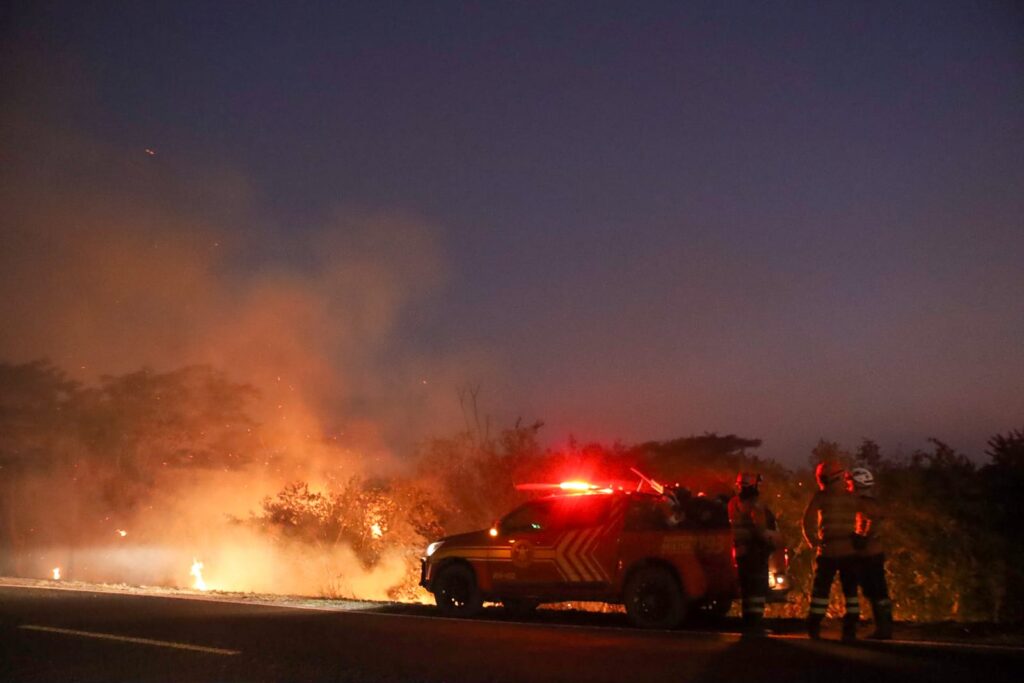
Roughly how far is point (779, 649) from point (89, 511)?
42.1 meters

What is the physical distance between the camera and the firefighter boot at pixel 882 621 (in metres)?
10.2

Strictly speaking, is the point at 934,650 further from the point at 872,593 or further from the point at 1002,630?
the point at 1002,630

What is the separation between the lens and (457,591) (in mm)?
13742

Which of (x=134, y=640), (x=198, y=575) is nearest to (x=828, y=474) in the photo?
(x=134, y=640)

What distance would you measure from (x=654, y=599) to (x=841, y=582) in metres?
2.29

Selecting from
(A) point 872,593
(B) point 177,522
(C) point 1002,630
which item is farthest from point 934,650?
(B) point 177,522

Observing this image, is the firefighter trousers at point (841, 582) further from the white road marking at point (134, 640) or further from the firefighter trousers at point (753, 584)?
the white road marking at point (134, 640)

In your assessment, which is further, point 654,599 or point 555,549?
point 555,549

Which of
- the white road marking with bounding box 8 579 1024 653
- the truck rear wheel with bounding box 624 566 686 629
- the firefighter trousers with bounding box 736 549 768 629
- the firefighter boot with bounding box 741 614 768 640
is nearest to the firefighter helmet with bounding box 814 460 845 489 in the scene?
the firefighter trousers with bounding box 736 549 768 629

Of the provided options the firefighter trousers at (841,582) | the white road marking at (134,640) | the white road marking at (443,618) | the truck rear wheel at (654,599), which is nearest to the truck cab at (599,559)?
the truck rear wheel at (654,599)

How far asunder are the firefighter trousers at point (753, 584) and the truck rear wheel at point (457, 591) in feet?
12.1

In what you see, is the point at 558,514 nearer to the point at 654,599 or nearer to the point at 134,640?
the point at 654,599

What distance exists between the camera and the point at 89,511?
45.2 meters

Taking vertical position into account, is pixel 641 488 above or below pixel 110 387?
below
